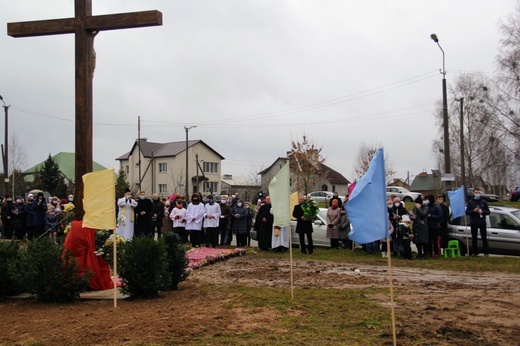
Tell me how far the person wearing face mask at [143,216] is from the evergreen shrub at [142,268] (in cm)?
987

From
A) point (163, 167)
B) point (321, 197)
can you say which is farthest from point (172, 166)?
point (321, 197)

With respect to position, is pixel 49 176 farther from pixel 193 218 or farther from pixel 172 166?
pixel 193 218

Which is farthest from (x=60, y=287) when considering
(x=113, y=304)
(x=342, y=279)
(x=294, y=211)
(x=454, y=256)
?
Result: (x=454, y=256)

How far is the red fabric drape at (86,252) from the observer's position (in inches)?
406

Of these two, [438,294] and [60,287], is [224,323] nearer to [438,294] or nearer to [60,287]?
[60,287]

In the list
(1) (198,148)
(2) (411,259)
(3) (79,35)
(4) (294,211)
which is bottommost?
(2) (411,259)

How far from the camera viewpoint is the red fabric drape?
33.9 ft

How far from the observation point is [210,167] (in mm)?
87438

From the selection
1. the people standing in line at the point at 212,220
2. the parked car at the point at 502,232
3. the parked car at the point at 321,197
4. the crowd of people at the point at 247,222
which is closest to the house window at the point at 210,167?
the parked car at the point at 321,197

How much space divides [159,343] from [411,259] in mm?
11928

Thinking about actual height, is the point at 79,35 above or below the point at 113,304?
above

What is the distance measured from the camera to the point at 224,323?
7652 millimetres

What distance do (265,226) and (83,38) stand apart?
11.1 m

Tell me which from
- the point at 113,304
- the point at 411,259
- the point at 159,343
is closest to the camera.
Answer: the point at 159,343
